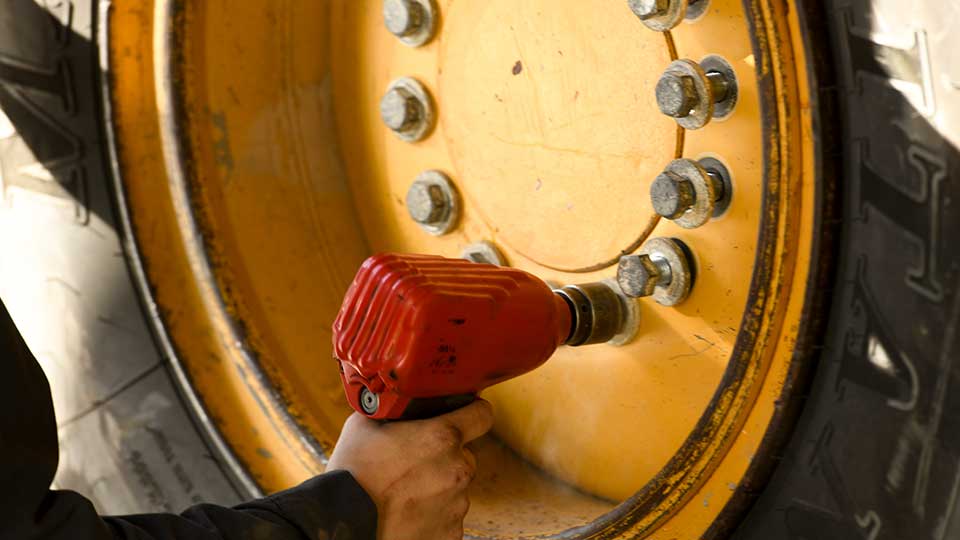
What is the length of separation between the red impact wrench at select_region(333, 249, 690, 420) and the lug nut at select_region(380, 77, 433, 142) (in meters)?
0.39

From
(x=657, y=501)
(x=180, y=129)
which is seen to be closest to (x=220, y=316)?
(x=180, y=129)

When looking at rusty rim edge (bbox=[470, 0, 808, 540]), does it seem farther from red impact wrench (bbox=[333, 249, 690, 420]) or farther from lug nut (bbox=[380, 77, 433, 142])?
lug nut (bbox=[380, 77, 433, 142])

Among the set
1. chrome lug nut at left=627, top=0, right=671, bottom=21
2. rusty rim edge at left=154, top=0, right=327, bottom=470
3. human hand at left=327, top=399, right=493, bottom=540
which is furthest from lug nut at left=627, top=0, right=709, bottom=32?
rusty rim edge at left=154, top=0, right=327, bottom=470

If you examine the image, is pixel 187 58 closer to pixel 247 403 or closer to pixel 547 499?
pixel 247 403

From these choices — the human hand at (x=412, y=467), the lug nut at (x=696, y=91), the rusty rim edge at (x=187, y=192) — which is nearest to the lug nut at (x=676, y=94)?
the lug nut at (x=696, y=91)

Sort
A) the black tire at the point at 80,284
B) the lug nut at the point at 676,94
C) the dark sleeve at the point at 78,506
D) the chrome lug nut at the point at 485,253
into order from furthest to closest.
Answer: the black tire at the point at 80,284, the chrome lug nut at the point at 485,253, the lug nut at the point at 676,94, the dark sleeve at the point at 78,506

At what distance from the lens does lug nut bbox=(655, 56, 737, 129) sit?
87cm

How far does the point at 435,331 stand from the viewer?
0.87m

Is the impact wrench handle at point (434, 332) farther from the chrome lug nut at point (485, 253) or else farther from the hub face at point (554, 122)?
the chrome lug nut at point (485, 253)

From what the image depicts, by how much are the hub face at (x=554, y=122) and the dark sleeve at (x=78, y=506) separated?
387 mm

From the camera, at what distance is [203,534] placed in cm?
84

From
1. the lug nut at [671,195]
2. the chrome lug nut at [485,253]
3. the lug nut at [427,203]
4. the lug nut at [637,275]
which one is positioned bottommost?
the chrome lug nut at [485,253]

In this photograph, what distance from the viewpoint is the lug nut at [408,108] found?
129 cm

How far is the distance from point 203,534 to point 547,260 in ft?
1.64
